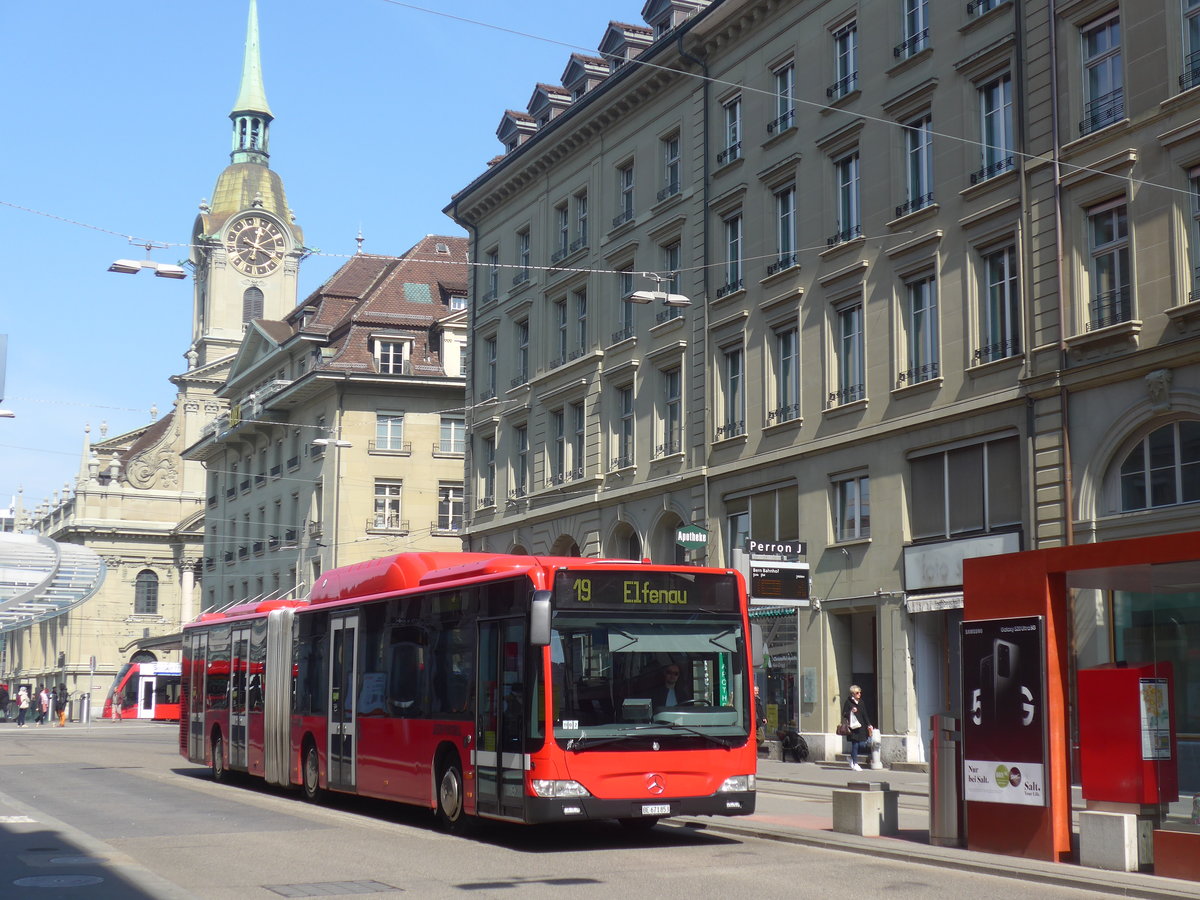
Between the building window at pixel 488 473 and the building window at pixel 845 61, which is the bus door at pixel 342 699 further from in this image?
the building window at pixel 488 473

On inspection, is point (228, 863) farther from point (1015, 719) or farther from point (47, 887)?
point (1015, 719)

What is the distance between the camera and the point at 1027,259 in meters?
26.7

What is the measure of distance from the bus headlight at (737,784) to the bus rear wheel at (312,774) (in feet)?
25.8

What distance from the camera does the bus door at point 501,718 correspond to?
49.8 ft

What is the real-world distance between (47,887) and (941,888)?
22.8 feet

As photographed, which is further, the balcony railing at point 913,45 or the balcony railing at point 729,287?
the balcony railing at point 729,287

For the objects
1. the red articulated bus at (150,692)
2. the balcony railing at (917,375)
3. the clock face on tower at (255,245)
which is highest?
the clock face on tower at (255,245)

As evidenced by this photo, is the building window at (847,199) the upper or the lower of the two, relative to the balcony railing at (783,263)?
upper

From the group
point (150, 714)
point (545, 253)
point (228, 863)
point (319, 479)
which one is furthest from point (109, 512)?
point (228, 863)

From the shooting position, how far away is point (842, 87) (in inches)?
1280

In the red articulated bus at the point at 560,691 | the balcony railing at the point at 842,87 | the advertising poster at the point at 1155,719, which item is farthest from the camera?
the balcony railing at the point at 842,87

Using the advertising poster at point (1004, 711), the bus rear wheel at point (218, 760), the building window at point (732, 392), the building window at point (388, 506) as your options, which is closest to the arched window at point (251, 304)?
the building window at point (388, 506)

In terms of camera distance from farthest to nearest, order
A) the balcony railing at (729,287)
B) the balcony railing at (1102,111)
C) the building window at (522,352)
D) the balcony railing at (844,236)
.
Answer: the building window at (522,352) → the balcony railing at (729,287) → the balcony railing at (844,236) → the balcony railing at (1102,111)

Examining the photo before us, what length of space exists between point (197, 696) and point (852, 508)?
13.2 metres
